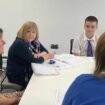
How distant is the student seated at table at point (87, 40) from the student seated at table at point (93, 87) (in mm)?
2584

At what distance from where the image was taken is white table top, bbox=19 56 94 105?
2.09 metres

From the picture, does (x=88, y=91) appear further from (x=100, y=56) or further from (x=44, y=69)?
(x=44, y=69)

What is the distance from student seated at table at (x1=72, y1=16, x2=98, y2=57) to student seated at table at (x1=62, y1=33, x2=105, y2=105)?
2584 mm

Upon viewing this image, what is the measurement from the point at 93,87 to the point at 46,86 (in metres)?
1.20

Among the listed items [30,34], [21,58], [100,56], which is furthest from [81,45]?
[100,56]

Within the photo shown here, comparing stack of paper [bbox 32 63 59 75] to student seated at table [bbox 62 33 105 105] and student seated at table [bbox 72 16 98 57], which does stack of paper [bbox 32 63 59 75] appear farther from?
student seated at table [bbox 62 33 105 105]

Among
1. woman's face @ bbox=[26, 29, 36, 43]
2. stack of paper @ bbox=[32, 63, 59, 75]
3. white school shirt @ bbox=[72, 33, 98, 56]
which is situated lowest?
stack of paper @ bbox=[32, 63, 59, 75]

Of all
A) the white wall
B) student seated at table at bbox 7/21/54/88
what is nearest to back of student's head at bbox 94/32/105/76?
student seated at table at bbox 7/21/54/88

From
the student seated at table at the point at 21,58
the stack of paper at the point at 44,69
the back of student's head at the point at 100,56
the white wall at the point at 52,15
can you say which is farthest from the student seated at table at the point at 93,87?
the white wall at the point at 52,15

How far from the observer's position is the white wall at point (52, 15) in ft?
16.3

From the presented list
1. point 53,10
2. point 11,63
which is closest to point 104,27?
point 53,10

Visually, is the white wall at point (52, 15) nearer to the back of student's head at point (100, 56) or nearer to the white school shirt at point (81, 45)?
the white school shirt at point (81, 45)

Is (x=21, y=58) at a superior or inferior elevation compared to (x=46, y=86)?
superior

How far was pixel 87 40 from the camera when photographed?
13.2ft
